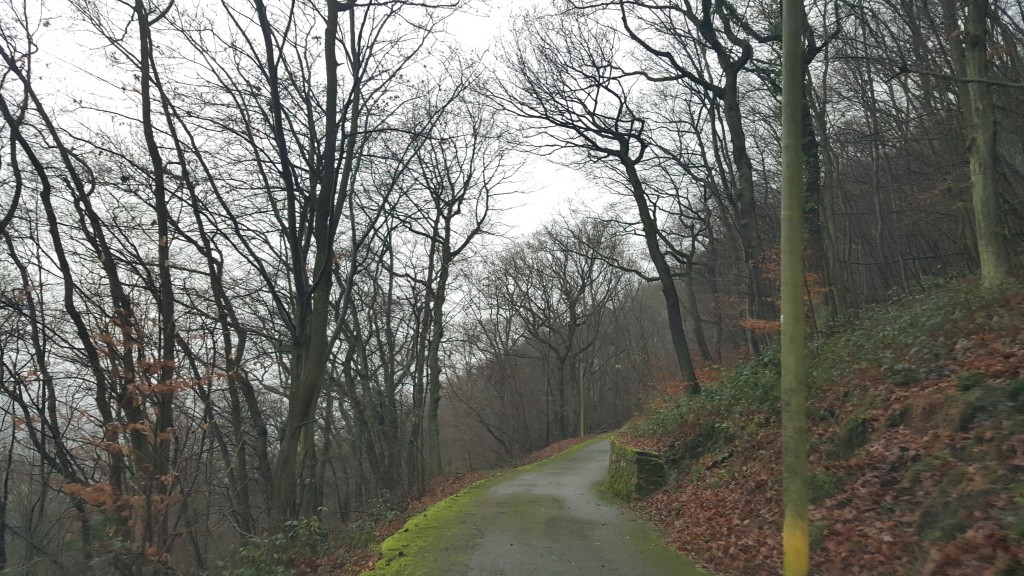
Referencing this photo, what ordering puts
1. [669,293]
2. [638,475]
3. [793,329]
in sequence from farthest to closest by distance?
[669,293], [638,475], [793,329]

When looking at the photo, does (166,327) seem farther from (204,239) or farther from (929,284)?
(929,284)

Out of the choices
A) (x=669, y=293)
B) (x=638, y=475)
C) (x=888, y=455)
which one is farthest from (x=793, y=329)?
(x=669, y=293)

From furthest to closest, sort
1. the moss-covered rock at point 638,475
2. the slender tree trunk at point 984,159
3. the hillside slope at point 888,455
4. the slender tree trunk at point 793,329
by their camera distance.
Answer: the moss-covered rock at point 638,475
the slender tree trunk at point 984,159
the hillside slope at point 888,455
the slender tree trunk at point 793,329

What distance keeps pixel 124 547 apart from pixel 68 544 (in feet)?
1.86

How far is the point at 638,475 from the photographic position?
11.4 m

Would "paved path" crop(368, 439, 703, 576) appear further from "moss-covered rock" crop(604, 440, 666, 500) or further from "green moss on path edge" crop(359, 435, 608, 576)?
"moss-covered rock" crop(604, 440, 666, 500)

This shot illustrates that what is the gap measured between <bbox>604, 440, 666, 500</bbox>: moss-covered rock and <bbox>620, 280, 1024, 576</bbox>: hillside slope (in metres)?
0.29

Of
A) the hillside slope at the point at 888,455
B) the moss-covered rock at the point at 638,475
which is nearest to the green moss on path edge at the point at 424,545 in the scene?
the hillside slope at the point at 888,455

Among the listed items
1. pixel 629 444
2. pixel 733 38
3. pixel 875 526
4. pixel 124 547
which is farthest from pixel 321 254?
pixel 733 38

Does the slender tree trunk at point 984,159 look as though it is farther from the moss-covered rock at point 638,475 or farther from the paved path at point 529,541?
the paved path at point 529,541

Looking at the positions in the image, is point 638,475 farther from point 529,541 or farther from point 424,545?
point 424,545

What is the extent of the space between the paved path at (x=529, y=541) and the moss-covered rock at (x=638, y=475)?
→ 0.55 metres

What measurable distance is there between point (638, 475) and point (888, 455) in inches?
210

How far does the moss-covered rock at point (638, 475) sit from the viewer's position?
1126cm
